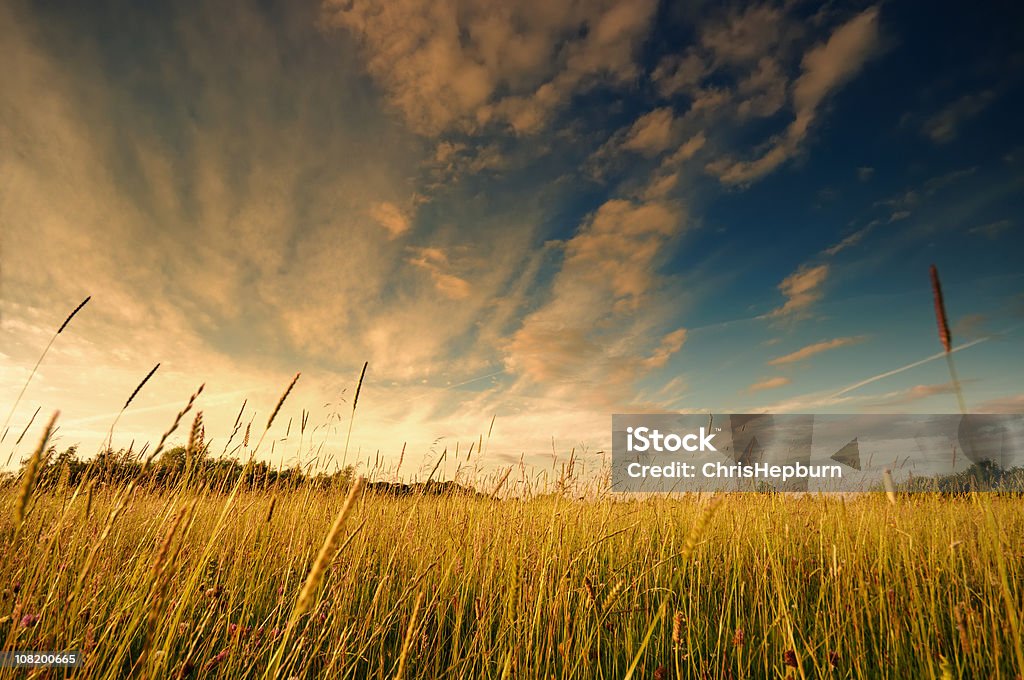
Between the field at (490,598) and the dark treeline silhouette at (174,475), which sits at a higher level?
the dark treeline silhouette at (174,475)

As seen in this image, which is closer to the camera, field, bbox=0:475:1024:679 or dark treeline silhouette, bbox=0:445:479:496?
field, bbox=0:475:1024:679

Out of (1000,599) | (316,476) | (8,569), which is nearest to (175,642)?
(8,569)

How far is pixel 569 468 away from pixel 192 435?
3028 mm

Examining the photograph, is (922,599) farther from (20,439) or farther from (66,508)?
(20,439)

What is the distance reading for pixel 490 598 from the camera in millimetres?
2676

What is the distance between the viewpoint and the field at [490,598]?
6.77ft

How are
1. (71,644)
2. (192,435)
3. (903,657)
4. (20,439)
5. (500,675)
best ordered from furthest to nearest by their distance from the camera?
(20,439) → (903,657) → (500,675) → (71,644) → (192,435)

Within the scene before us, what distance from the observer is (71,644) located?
2.16 m

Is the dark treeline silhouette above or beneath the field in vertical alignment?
above

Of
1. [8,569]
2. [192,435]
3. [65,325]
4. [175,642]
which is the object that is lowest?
[175,642]

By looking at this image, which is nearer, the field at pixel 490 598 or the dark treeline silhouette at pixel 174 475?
the field at pixel 490 598

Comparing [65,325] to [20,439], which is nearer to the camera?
[65,325]

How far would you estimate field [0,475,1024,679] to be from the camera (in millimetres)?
2062

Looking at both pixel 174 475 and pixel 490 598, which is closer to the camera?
pixel 490 598
